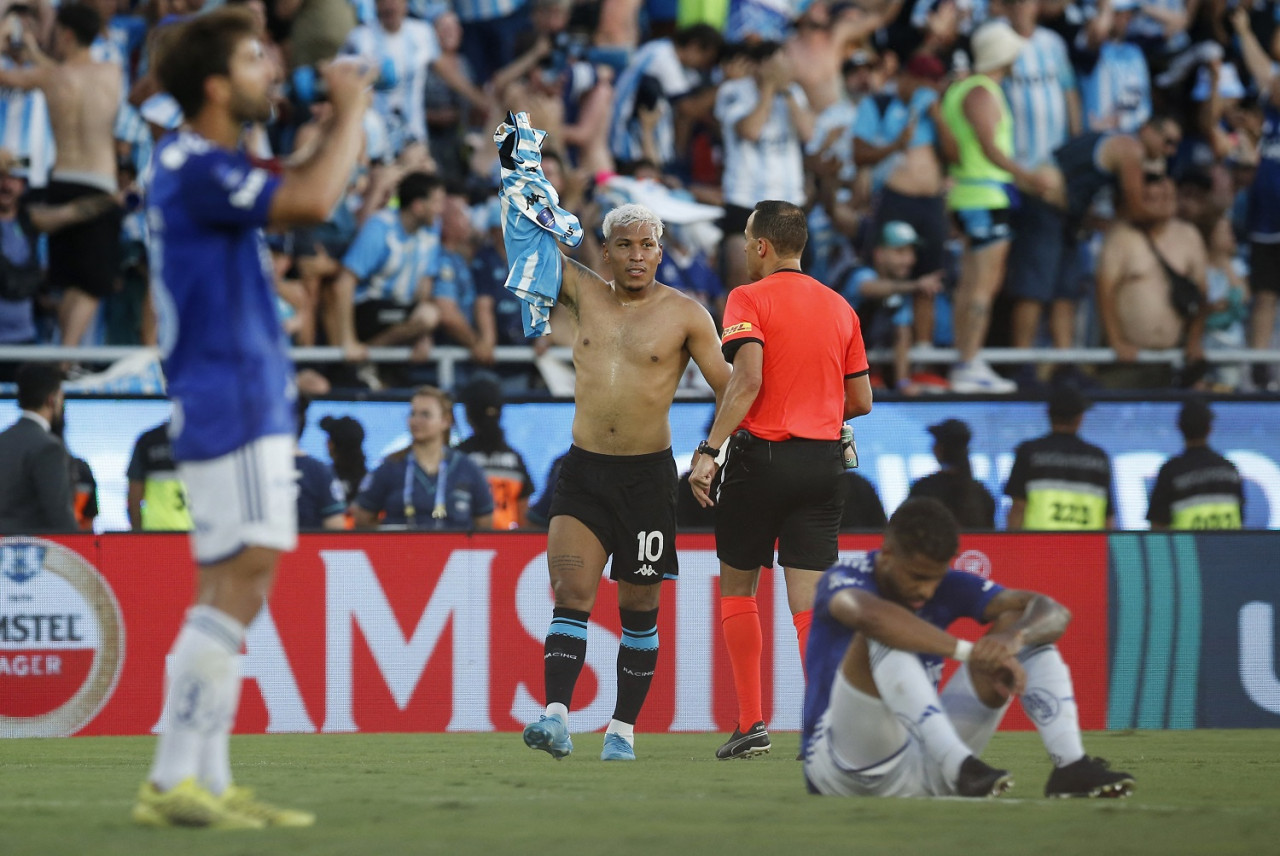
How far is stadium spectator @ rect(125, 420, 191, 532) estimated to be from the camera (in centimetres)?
1071

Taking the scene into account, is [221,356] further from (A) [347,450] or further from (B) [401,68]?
(B) [401,68]

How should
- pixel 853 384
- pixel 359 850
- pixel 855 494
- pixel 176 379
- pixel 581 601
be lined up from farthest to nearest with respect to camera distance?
1. pixel 855 494
2. pixel 853 384
3. pixel 581 601
4. pixel 176 379
5. pixel 359 850

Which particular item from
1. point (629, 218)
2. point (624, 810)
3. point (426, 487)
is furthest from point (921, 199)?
point (624, 810)

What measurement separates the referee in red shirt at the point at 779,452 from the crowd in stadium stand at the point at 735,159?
4188 millimetres

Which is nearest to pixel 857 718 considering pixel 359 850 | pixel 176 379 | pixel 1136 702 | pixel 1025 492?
pixel 359 850

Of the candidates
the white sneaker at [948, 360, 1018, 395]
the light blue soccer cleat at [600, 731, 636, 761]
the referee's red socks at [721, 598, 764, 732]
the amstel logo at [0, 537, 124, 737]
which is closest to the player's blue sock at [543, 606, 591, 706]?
the light blue soccer cleat at [600, 731, 636, 761]

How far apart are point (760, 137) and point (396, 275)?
9.89 ft

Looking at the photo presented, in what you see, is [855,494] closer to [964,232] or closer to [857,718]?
[964,232]

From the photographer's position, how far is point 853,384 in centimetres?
809

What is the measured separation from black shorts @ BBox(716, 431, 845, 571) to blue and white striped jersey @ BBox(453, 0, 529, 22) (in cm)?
759

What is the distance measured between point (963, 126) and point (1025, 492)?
3329 mm

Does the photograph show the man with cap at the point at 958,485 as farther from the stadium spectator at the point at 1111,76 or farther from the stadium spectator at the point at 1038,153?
the stadium spectator at the point at 1111,76

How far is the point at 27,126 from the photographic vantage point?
12.3 meters

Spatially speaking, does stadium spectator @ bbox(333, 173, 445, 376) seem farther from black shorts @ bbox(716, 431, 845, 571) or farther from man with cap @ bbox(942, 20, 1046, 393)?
black shorts @ bbox(716, 431, 845, 571)
